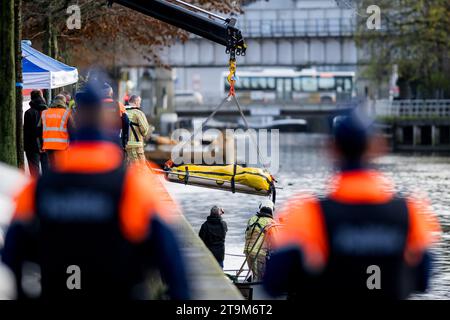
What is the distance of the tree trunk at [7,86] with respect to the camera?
20.3 meters

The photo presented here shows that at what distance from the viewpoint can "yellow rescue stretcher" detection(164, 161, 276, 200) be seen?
24.1 metres

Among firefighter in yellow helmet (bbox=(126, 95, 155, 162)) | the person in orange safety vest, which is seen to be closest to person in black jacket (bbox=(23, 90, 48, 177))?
the person in orange safety vest

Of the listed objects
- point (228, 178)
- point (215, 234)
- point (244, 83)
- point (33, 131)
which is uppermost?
point (33, 131)

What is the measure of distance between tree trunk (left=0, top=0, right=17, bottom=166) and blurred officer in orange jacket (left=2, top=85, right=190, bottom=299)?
1441cm

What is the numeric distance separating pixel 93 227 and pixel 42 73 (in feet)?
68.5

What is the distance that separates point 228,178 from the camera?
24.4 metres

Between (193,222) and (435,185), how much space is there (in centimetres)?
1918

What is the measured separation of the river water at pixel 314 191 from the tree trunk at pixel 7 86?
143 inches

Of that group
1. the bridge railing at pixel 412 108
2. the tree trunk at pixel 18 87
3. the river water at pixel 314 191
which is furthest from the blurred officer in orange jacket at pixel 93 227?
the bridge railing at pixel 412 108

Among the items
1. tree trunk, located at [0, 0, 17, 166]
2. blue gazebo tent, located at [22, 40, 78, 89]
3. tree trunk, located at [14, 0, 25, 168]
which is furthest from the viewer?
blue gazebo tent, located at [22, 40, 78, 89]

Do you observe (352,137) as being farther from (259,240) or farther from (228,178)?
(228,178)

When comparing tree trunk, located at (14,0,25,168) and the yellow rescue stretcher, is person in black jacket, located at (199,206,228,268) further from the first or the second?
the yellow rescue stretcher

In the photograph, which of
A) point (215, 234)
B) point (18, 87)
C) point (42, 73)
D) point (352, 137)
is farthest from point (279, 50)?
point (352, 137)
